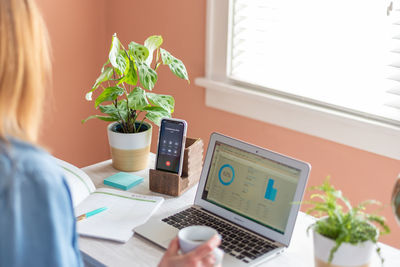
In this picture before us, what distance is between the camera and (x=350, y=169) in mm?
2170

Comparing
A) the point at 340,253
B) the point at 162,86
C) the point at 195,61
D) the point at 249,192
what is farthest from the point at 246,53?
the point at 340,253

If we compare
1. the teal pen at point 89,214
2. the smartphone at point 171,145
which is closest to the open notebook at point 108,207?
the teal pen at point 89,214

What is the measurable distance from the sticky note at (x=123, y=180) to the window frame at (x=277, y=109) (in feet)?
2.76

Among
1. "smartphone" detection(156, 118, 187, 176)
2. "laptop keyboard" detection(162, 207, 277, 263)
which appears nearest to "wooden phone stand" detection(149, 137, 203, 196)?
"smartphone" detection(156, 118, 187, 176)

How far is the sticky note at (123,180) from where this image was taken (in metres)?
1.66

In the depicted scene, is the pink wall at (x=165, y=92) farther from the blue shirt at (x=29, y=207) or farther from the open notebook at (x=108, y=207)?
the blue shirt at (x=29, y=207)

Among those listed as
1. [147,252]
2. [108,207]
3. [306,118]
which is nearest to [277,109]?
[306,118]

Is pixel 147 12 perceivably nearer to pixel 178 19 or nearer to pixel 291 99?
pixel 178 19

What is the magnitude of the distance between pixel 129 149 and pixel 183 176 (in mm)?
229

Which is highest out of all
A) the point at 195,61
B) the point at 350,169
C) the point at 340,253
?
the point at 195,61

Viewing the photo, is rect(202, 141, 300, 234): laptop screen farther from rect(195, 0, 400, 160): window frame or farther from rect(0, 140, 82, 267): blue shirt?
rect(195, 0, 400, 160): window frame

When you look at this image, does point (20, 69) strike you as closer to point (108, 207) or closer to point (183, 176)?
point (108, 207)

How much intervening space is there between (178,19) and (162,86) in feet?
1.24

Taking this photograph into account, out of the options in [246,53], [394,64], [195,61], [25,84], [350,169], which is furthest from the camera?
[195,61]
